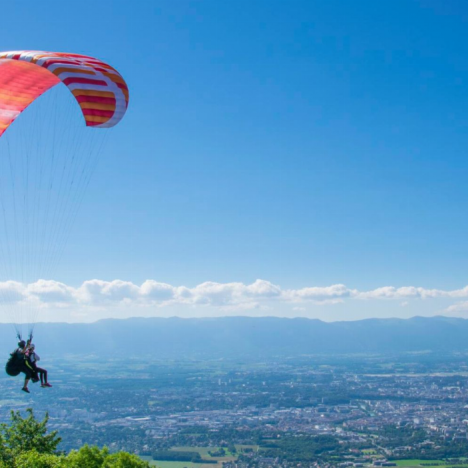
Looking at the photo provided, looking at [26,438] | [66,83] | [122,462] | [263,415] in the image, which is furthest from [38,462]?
[263,415]

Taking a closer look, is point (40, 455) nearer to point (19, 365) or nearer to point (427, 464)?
point (19, 365)

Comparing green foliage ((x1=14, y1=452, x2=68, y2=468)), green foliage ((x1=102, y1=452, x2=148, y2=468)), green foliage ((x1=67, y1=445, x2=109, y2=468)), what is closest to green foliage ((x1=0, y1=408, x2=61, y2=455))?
green foliage ((x1=67, y1=445, x2=109, y2=468))

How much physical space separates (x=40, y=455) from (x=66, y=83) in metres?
13.2

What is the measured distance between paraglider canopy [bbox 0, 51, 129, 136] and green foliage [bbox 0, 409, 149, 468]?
11133 millimetres

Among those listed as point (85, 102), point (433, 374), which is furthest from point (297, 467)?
point (433, 374)

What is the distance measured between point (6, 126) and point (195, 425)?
81940 millimetres

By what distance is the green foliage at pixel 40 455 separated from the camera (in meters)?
17.5

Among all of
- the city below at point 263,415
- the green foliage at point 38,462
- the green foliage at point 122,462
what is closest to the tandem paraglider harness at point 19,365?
the green foliage at point 38,462

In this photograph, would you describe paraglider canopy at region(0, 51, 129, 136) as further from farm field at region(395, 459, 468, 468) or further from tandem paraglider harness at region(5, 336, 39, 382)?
farm field at region(395, 459, 468, 468)

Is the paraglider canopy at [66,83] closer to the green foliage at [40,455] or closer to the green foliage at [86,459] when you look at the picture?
the green foliage at [40,455]

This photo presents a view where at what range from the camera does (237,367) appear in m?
199

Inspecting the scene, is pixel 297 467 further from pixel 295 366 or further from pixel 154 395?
pixel 295 366

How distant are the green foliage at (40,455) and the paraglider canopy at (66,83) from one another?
36.5 ft

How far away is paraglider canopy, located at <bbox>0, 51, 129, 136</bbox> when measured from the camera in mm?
11789
